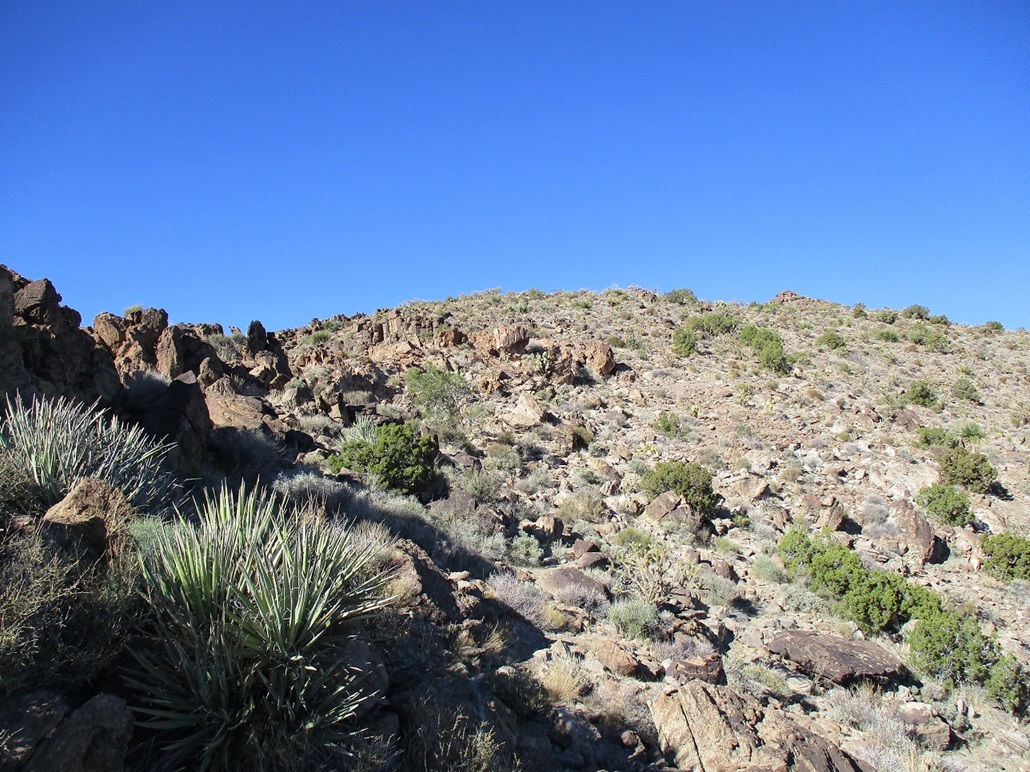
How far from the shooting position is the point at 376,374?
68.5 ft

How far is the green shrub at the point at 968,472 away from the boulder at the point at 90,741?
694 inches

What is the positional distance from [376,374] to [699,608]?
14536 millimetres

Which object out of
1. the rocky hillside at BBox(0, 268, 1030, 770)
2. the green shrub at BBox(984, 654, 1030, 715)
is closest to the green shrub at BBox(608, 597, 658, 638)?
the rocky hillside at BBox(0, 268, 1030, 770)

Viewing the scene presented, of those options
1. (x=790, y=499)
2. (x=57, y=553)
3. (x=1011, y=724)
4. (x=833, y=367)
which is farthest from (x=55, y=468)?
(x=833, y=367)

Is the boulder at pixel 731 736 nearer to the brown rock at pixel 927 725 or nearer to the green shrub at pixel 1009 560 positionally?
the brown rock at pixel 927 725

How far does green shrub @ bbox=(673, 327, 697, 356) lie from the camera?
2625 cm

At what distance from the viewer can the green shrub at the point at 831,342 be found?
2742 cm

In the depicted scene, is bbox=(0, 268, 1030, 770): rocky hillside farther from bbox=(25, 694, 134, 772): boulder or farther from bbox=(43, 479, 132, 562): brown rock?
bbox=(43, 479, 132, 562): brown rock

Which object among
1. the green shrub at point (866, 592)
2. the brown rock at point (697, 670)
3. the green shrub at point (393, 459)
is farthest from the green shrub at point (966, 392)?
the brown rock at point (697, 670)

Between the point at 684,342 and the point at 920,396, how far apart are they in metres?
9.17

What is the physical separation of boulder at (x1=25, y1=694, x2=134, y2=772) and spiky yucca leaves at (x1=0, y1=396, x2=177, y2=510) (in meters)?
2.25

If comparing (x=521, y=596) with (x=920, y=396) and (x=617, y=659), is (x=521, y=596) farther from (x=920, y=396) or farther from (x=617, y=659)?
(x=920, y=396)

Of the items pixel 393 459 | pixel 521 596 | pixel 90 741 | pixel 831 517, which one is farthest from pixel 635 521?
pixel 90 741

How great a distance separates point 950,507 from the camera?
13.2m
